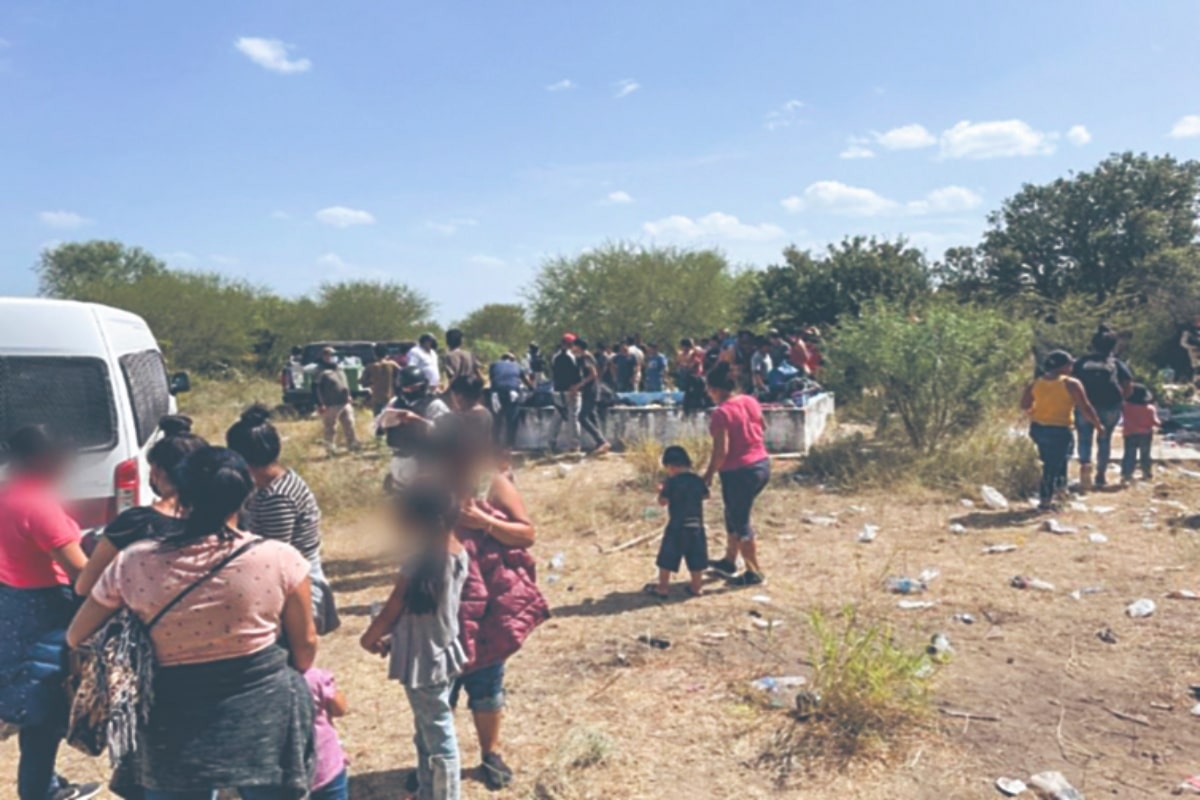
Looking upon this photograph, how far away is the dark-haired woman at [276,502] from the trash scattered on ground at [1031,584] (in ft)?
15.3

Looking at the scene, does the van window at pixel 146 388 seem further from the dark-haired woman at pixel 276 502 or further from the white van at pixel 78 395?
the dark-haired woman at pixel 276 502

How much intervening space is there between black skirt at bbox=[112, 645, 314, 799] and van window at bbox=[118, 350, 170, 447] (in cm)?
344

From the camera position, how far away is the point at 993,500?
812 cm

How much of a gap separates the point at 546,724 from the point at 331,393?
8524 millimetres

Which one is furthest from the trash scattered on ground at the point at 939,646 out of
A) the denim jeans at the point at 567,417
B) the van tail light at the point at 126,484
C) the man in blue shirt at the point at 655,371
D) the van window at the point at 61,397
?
the man in blue shirt at the point at 655,371

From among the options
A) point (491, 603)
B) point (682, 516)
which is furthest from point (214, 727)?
point (682, 516)

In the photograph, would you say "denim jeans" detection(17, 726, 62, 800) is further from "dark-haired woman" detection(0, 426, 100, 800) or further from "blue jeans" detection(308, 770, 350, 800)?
"blue jeans" detection(308, 770, 350, 800)

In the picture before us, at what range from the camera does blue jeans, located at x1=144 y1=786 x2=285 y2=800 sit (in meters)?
2.31

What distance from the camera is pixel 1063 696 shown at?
4.30m

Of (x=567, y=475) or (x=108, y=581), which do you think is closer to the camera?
(x=108, y=581)

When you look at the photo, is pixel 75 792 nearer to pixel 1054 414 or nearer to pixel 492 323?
pixel 1054 414

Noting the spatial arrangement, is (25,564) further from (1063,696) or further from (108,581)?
(1063,696)

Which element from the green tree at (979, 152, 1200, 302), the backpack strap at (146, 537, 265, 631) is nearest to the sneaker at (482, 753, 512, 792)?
the backpack strap at (146, 537, 265, 631)

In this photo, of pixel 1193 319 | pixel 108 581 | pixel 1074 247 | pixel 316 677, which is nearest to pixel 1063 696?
pixel 316 677
